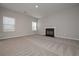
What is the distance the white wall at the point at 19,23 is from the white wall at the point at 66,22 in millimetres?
2416

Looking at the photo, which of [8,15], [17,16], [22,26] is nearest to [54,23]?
[22,26]

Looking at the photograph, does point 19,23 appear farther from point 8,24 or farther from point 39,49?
point 39,49

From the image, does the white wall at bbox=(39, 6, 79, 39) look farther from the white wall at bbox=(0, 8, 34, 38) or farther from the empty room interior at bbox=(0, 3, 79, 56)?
the white wall at bbox=(0, 8, 34, 38)

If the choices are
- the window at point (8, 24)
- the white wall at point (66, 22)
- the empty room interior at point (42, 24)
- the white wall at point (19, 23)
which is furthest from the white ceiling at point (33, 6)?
the window at point (8, 24)

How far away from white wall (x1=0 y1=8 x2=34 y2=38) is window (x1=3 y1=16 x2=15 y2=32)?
26 centimetres

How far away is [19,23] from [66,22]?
4633 mm

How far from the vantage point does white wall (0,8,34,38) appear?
422 cm

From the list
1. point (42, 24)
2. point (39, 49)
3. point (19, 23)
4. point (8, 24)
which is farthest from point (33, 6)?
point (42, 24)

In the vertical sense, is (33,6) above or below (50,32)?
above

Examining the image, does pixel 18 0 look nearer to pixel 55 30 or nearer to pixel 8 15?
pixel 8 15

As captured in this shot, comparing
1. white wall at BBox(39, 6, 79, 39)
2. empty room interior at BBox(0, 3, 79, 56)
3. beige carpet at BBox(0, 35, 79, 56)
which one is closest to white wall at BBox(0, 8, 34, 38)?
empty room interior at BBox(0, 3, 79, 56)

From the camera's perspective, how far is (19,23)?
5.38m

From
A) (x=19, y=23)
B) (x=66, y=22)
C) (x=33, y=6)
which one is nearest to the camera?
(x=33, y=6)

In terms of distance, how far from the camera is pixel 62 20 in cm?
490
